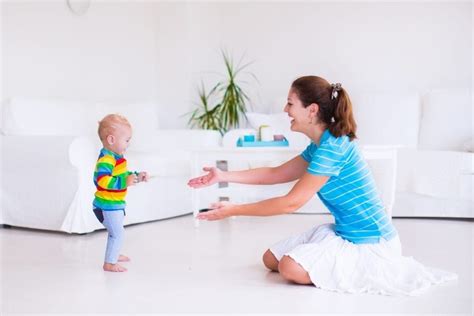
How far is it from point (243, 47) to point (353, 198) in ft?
13.3

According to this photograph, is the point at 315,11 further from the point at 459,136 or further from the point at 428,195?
the point at 428,195

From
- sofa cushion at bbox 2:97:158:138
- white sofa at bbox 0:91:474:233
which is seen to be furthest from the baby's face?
sofa cushion at bbox 2:97:158:138

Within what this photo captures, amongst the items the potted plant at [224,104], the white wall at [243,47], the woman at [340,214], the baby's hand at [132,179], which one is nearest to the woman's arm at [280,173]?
the woman at [340,214]

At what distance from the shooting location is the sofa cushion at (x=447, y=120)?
209 inches

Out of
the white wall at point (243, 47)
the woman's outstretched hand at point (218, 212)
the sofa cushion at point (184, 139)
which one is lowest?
the woman's outstretched hand at point (218, 212)

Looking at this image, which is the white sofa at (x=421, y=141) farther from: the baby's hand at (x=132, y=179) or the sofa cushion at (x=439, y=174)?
the baby's hand at (x=132, y=179)

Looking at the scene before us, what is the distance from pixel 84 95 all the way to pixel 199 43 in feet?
4.59

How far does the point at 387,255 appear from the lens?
2719mm

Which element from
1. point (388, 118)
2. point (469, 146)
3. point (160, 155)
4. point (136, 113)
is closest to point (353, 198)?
point (160, 155)

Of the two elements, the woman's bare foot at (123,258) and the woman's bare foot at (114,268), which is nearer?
the woman's bare foot at (114,268)

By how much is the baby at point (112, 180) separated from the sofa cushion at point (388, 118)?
2857 millimetres


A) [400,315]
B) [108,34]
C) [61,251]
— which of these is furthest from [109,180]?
[108,34]

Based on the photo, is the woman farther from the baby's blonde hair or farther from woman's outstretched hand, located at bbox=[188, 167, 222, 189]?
the baby's blonde hair

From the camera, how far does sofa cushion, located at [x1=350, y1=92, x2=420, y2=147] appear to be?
547 cm
